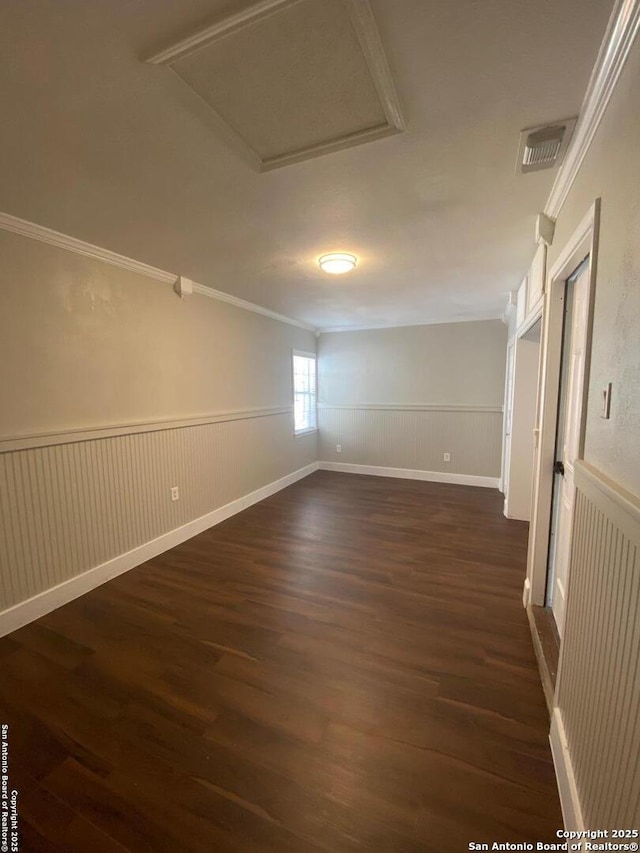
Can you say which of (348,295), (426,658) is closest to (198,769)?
(426,658)

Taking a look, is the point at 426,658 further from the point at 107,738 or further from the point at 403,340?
the point at 403,340

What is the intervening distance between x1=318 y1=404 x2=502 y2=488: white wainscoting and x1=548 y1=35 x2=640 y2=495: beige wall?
12.8 ft

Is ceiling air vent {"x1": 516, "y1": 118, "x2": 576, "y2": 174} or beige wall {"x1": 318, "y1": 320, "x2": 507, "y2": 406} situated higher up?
ceiling air vent {"x1": 516, "y1": 118, "x2": 576, "y2": 174}

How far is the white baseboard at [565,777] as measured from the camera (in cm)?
104

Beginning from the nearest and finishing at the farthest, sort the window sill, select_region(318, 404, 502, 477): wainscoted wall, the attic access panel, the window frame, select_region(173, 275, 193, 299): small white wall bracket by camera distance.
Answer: the attic access panel < select_region(173, 275, 193, 299): small white wall bracket < select_region(318, 404, 502, 477): wainscoted wall < the window frame < the window sill

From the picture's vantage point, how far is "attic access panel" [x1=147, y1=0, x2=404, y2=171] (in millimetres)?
909

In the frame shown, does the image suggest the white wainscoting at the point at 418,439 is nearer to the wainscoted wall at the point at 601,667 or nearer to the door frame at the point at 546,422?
the door frame at the point at 546,422

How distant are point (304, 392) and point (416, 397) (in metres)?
1.74

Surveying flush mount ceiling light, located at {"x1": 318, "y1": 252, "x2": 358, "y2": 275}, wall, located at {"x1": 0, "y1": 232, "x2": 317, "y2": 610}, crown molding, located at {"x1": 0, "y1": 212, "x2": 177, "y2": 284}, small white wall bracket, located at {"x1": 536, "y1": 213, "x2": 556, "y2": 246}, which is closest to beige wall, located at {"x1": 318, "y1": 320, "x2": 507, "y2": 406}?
wall, located at {"x1": 0, "y1": 232, "x2": 317, "y2": 610}

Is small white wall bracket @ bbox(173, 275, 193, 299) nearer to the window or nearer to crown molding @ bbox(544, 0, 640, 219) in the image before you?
the window

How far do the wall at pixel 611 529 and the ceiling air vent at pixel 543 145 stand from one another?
5.4 inches

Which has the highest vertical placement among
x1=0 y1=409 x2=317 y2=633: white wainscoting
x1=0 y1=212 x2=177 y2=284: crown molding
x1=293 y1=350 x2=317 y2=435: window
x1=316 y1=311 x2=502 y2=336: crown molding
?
x1=316 y1=311 x2=502 y2=336: crown molding

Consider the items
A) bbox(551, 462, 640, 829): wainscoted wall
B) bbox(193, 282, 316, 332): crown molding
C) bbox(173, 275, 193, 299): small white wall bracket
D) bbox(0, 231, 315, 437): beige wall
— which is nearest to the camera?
bbox(551, 462, 640, 829): wainscoted wall

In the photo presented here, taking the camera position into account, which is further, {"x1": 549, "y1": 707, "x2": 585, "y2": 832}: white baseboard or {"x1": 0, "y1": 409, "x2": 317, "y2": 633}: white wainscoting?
{"x1": 0, "y1": 409, "x2": 317, "y2": 633}: white wainscoting
